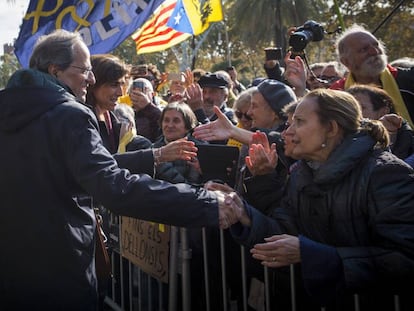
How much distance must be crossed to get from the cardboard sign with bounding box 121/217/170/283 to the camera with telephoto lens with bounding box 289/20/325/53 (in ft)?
6.64

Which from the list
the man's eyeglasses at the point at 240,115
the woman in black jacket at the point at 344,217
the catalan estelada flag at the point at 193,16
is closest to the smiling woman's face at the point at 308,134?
the woman in black jacket at the point at 344,217

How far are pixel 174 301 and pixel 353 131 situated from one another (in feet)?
5.03

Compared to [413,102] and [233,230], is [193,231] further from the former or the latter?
[413,102]

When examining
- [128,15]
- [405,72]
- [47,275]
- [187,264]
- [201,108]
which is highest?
[128,15]

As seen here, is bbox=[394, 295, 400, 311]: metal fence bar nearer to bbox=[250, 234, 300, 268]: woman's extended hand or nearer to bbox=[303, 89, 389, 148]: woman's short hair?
bbox=[250, 234, 300, 268]: woman's extended hand

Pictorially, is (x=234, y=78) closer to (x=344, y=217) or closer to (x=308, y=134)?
(x=308, y=134)

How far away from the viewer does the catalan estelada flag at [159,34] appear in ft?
23.6

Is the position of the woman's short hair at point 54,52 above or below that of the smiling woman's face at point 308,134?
above

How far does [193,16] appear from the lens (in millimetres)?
6973

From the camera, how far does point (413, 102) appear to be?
394cm

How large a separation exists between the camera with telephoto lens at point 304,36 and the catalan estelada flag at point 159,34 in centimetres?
309

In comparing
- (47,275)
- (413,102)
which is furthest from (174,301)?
(413,102)

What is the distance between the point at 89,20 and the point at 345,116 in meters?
3.93

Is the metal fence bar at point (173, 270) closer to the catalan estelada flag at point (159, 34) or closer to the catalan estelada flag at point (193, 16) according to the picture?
the catalan estelada flag at point (193, 16)
